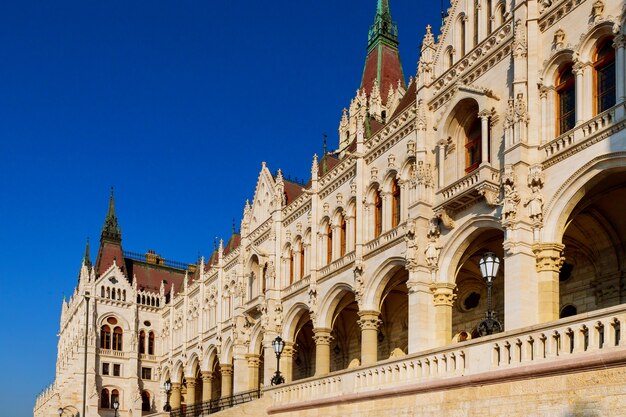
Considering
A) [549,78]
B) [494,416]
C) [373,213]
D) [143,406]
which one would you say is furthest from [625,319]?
[143,406]

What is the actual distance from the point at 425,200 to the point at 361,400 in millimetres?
9907

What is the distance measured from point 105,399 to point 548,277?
50.4 m

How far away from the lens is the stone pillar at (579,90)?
22.2 metres

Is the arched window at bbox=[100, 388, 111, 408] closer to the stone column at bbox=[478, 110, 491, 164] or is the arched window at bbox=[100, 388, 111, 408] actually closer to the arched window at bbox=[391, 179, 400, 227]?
the arched window at bbox=[391, 179, 400, 227]

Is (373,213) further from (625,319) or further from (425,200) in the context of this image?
(625,319)

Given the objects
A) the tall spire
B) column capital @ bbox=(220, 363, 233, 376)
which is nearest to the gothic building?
column capital @ bbox=(220, 363, 233, 376)

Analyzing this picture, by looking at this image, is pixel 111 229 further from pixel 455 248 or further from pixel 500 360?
pixel 500 360

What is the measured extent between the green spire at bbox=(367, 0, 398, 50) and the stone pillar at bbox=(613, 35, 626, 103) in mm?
42193

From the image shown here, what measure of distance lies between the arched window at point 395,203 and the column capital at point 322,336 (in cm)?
695

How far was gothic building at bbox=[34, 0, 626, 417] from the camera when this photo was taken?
616 inches

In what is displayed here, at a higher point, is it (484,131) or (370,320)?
(484,131)

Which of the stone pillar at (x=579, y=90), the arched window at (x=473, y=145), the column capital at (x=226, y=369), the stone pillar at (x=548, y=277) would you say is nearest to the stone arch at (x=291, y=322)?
the column capital at (x=226, y=369)

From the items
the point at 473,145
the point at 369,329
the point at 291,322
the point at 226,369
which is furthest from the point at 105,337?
the point at 473,145

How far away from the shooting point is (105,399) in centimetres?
6444
